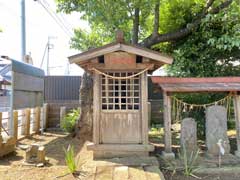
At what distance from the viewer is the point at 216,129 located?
6320 mm

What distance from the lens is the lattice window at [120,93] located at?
6.25 metres

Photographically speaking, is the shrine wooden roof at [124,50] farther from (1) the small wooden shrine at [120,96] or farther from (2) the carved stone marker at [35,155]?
(2) the carved stone marker at [35,155]

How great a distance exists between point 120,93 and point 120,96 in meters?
0.07

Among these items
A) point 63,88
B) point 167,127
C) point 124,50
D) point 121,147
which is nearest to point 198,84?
point 167,127

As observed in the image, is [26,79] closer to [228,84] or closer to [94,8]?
[94,8]

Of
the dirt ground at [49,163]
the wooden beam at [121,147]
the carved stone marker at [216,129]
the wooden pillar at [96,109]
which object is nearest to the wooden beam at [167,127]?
the wooden beam at [121,147]

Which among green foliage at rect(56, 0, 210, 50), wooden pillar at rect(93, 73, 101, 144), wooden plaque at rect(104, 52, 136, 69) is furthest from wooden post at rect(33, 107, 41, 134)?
wooden plaque at rect(104, 52, 136, 69)

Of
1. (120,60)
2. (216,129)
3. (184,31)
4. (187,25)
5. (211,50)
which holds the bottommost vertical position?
(216,129)

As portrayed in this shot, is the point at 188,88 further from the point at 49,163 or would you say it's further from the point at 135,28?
the point at 135,28

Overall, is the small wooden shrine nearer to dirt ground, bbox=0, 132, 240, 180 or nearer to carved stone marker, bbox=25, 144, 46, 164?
dirt ground, bbox=0, 132, 240, 180

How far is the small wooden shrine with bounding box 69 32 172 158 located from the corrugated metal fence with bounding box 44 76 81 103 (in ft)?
23.8

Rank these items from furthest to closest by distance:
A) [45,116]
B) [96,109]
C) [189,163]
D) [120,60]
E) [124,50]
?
[45,116] → [96,109] → [120,60] → [124,50] → [189,163]

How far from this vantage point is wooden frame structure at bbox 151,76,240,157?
6.26 m

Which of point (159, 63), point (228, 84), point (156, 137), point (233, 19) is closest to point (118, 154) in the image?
point (159, 63)
